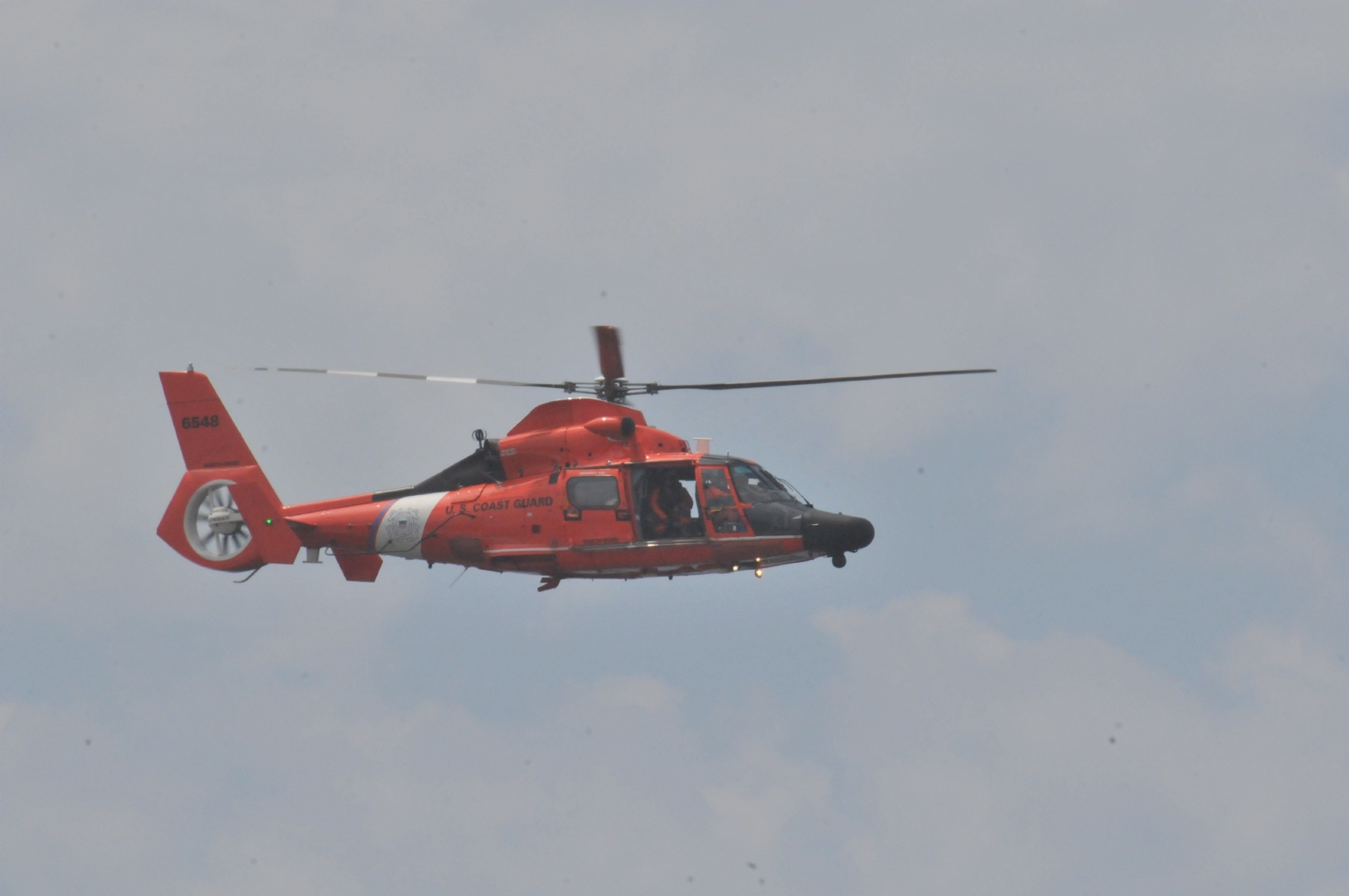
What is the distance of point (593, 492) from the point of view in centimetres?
3612

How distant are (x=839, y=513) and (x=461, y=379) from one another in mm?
8501

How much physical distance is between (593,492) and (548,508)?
42.3 inches

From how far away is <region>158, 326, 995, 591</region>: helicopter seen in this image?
35.2 metres

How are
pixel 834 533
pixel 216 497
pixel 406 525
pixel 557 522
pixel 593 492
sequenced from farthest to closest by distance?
pixel 216 497
pixel 406 525
pixel 557 522
pixel 593 492
pixel 834 533

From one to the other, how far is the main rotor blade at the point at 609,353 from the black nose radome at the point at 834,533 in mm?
5379

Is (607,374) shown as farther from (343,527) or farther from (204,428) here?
(204,428)

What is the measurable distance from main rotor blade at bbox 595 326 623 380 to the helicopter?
4 centimetres

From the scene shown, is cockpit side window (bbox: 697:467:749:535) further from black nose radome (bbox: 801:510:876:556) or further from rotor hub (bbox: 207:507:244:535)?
rotor hub (bbox: 207:507:244:535)

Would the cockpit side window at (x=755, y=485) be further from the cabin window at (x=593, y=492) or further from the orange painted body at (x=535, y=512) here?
the cabin window at (x=593, y=492)

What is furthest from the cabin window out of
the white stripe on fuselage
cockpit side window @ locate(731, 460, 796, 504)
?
the white stripe on fuselage

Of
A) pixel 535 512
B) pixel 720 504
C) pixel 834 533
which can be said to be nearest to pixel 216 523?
pixel 535 512

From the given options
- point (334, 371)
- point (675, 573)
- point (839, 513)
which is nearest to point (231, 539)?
point (334, 371)

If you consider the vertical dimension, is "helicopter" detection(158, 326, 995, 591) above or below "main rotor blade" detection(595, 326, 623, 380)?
below

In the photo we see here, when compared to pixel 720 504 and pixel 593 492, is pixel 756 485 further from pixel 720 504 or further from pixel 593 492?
pixel 593 492
